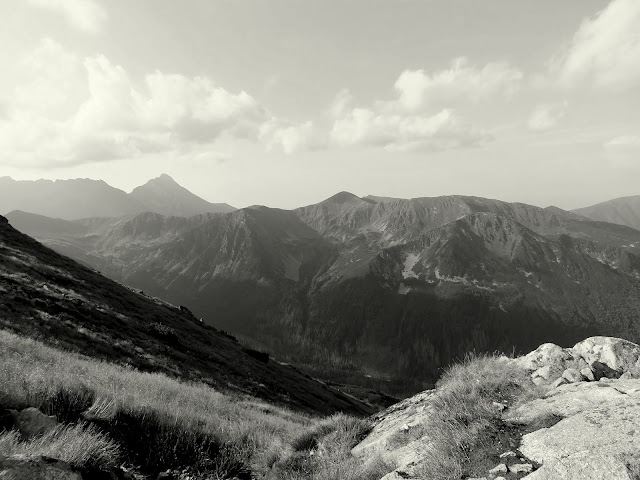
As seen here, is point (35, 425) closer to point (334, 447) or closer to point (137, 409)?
A: point (137, 409)

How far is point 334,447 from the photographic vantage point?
28.6ft

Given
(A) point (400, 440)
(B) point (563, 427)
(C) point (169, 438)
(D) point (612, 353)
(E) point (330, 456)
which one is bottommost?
(E) point (330, 456)

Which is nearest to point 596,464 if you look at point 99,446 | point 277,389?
point 99,446

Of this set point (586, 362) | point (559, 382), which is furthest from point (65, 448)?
point (586, 362)

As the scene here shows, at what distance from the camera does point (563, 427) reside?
254 inches

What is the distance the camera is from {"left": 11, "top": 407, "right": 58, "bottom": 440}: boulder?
618 cm

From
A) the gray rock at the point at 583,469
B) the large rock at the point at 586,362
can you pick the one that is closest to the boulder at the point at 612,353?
the large rock at the point at 586,362

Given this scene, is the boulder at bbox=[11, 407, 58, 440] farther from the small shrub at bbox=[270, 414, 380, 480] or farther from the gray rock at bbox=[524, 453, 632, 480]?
the gray rock at bbox=[524, 453, 632, 480]

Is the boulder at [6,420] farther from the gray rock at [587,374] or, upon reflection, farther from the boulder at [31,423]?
the gray rock at [587,374]

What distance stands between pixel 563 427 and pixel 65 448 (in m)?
8.15

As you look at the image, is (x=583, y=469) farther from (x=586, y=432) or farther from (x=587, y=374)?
(x=587, y=374)

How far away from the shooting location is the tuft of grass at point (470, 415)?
5941 millimetres

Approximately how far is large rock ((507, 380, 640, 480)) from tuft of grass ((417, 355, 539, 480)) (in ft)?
1.90

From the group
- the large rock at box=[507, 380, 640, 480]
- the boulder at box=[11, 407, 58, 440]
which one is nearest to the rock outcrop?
the large rock at box=[507, 380, 640, 480]
